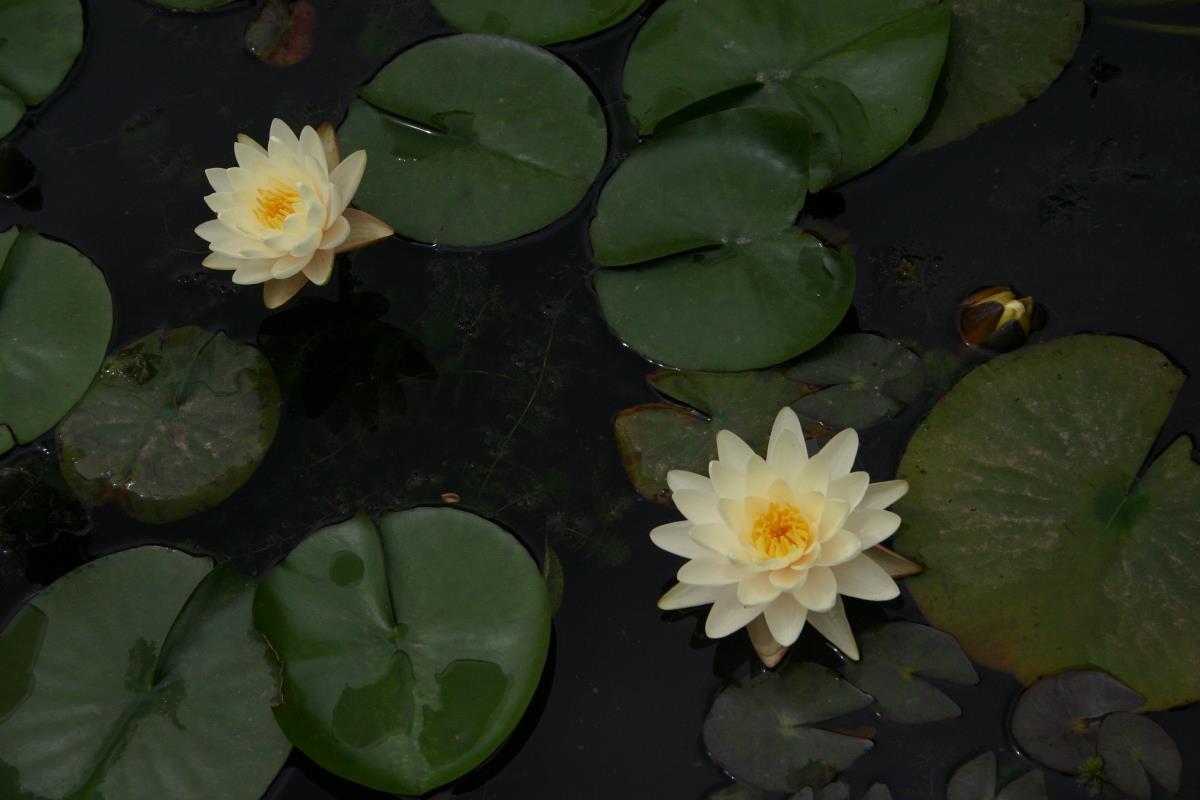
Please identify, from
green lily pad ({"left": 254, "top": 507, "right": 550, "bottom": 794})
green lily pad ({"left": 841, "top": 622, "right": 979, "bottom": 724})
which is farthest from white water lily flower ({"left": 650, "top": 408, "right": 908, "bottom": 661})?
green lily pad ({"left": 254, "top": 507, "right": 550, "bottom": 794})

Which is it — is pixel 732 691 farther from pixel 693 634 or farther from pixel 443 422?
pixel 443 422

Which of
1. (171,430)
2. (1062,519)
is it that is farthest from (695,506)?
(171,430)

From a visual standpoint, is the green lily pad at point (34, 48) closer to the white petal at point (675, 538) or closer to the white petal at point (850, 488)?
the white petal at point (675, 538)

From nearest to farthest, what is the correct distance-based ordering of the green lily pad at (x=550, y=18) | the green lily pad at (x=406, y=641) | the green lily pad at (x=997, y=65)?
the green lily pad at (x=406, y=641) < the green lily pad at (x=997, y=65) < the green lily pad at (x=550, y=18)

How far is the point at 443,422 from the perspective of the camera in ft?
11.2

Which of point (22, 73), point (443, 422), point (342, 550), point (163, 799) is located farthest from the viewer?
point (22, 73)

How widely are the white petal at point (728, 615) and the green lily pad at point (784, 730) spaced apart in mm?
288

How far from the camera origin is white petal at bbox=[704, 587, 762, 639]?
268 centimetres

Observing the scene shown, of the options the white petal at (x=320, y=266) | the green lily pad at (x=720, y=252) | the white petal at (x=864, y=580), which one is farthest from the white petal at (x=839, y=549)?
the white petal at (x=320, y=266)

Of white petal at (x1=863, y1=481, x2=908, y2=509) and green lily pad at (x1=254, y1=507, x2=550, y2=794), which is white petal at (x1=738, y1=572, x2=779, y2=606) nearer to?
white petal at (x1=863, y1=481, x2=908, y2=509)

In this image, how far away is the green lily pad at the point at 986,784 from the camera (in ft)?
8.82

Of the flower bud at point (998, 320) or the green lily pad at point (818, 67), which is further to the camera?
the green lily pad at point (818, 67)

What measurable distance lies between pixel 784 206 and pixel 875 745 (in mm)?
1756

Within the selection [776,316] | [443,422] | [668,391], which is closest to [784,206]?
[776,316]
